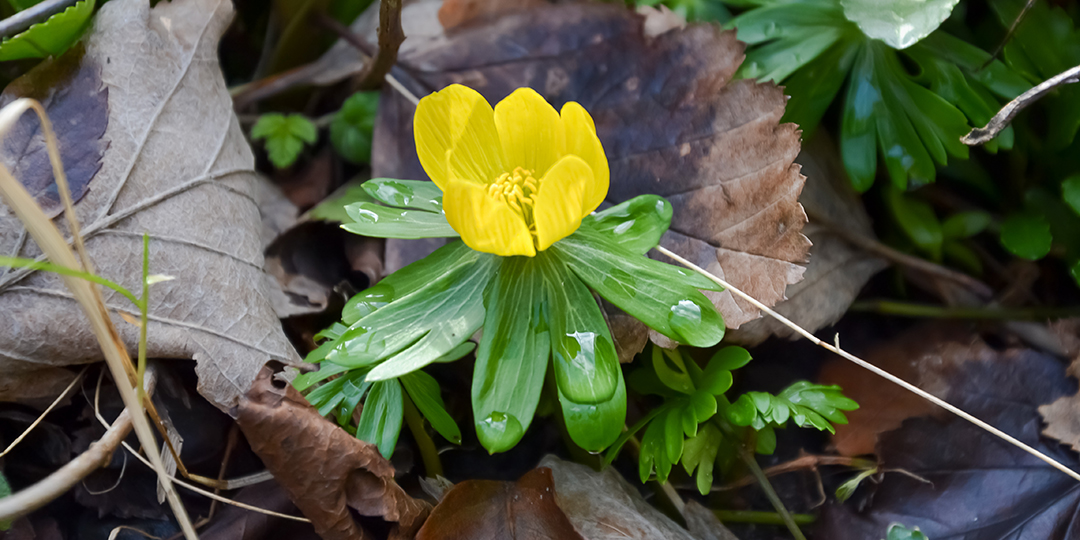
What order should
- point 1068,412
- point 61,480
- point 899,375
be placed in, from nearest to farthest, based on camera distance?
point 61,480 < point 1068,412 < point 899,375

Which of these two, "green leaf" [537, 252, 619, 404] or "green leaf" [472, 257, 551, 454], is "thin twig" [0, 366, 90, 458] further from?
"green leaf" [537, 252, 619, 404]

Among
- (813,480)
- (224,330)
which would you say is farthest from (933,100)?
(224,330)

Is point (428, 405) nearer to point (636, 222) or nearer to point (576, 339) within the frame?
point (576, 339)

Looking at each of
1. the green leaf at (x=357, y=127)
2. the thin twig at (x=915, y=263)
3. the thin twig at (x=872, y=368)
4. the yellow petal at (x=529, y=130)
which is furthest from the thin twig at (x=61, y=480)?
the thin twig at (x=915, y=263)

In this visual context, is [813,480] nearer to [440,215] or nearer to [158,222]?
[440,215]

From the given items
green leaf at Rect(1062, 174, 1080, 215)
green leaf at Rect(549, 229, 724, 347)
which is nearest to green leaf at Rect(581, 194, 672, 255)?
green leaf at Rect(549, 229, 724, 347)

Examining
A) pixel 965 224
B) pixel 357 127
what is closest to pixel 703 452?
pixel 965 224

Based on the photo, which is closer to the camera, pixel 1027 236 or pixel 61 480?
pixel 61 480

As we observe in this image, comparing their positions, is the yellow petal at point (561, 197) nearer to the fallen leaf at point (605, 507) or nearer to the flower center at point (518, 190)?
the flower center at point (518, 190)
